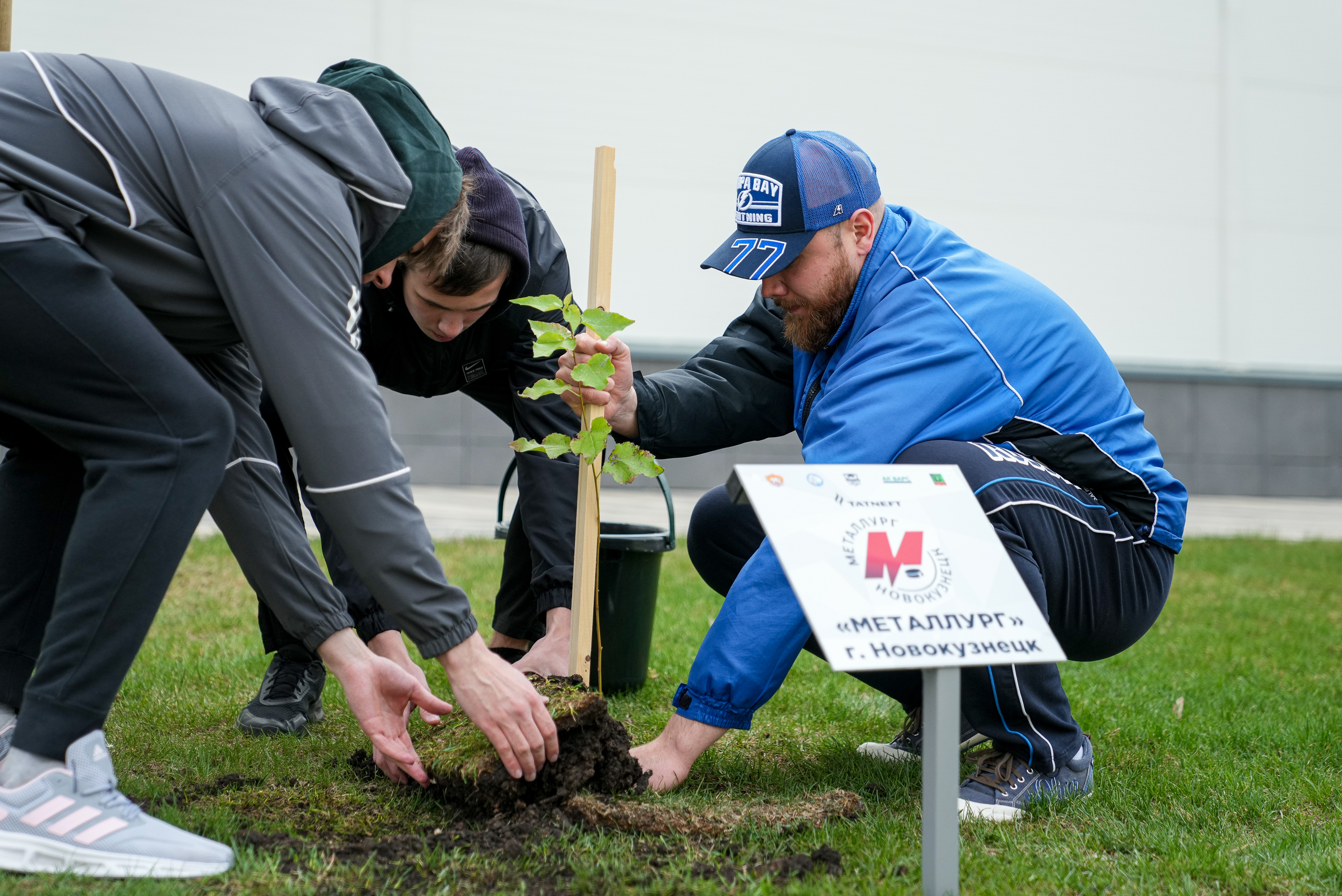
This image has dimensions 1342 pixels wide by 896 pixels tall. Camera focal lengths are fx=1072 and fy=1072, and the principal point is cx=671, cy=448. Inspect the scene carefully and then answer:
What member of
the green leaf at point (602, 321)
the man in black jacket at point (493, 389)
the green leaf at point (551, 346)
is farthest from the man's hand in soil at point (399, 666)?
the green leaf at point (602, 321)

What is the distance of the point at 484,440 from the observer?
35.9 feet

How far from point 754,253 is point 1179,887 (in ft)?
5.23

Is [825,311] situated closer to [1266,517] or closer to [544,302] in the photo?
[544,302]

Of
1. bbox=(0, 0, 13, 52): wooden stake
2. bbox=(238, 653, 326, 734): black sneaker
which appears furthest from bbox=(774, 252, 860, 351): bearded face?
bbox=(0, 0, 13, 52): wooden stake

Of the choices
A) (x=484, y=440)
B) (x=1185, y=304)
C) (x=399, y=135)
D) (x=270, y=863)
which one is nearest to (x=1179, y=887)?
(x=270, y=863)

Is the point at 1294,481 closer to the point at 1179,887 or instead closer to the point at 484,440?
the point at 484,440

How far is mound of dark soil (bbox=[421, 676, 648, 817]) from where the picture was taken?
208 cm

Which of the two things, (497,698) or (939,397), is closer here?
(497,698)

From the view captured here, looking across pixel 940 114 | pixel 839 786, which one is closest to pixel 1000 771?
pixel 839 786

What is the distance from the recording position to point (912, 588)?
66.1 inches

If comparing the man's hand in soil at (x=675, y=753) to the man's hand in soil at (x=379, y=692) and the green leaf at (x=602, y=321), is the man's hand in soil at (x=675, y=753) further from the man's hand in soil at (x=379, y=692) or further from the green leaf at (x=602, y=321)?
the green leaf at (x=602, y=321)

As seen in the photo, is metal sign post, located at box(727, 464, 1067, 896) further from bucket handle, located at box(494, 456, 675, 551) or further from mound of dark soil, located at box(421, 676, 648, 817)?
bucket handle, located at box(494, 456, 675, 551)

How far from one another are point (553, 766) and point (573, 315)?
0.95 metres

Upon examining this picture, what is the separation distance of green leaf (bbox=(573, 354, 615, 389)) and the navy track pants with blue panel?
1.66 ft
